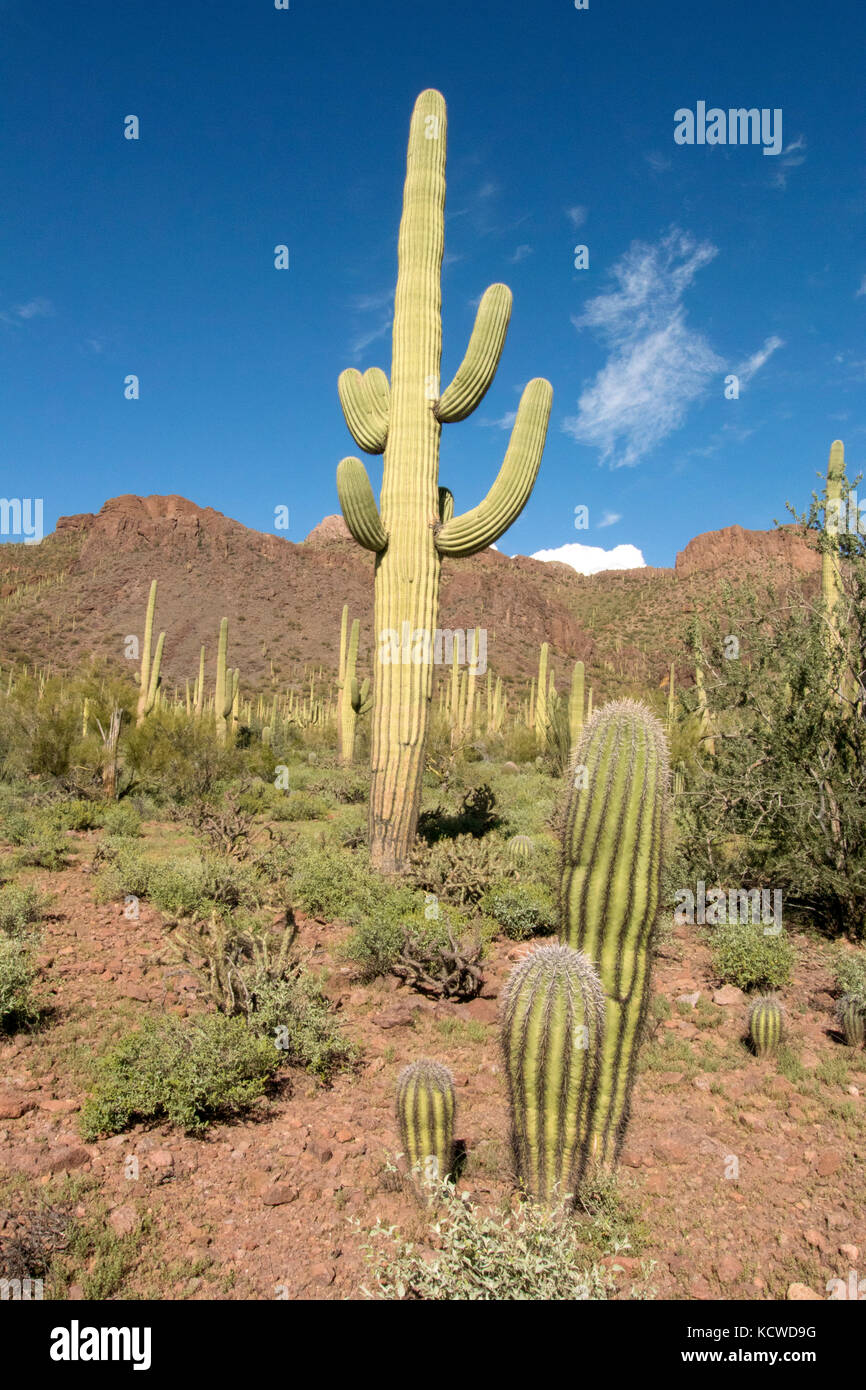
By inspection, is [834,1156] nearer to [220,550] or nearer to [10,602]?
[10,602]

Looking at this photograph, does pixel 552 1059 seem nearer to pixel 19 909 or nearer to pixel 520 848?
pixel 19 909

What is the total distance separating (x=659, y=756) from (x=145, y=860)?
21.6ft

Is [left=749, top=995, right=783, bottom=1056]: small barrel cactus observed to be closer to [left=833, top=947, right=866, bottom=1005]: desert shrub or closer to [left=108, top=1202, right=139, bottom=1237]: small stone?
[left=833, top=947, right=866, bottom=1005]: desert shrub

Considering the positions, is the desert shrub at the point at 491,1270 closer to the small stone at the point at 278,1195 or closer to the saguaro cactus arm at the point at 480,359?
the small stone at the point at 278,1195

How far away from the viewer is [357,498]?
24.3 ft

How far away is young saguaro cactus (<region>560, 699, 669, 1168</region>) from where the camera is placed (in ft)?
10.4

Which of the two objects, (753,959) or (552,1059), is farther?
(753,959)

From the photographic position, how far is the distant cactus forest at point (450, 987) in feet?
9.32

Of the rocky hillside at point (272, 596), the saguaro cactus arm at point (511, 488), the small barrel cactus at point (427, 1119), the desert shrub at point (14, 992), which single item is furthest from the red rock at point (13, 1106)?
the rocky hillside at point (272, 596)

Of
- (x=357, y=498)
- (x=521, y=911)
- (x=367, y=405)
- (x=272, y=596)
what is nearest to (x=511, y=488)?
(x=357, y=498)

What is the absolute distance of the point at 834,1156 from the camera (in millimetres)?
3539

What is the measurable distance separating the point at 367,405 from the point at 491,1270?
8.02 meters

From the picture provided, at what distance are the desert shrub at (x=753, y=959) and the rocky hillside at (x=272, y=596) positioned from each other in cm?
3596
